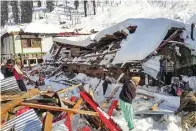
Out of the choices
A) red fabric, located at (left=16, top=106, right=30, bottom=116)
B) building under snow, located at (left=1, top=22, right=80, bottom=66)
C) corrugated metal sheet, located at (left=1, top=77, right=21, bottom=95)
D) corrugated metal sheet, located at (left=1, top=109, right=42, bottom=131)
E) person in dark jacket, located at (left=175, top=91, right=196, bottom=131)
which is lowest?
building under snow, located at (left=1, top=22, right=80, bottom=66)

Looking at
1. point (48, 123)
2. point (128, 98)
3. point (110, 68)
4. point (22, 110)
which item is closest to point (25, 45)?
point (110, 68)

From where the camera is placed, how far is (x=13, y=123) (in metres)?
6.32

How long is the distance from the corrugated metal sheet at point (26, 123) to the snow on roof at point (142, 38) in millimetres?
7368

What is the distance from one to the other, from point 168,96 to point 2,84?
5796 millimetres

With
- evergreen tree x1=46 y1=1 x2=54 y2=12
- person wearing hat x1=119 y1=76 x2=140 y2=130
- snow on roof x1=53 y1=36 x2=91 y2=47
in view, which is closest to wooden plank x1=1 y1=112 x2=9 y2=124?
person wearing hat x1=119 y1=76 x2=140 y2=130

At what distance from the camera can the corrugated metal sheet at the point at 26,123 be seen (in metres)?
6.29

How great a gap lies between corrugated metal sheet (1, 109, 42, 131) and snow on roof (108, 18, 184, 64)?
7.37m

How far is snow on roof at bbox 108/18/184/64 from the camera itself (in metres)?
13.3

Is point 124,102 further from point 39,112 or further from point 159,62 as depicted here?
point 159,62

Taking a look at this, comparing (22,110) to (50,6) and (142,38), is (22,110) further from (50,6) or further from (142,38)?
(50,6)

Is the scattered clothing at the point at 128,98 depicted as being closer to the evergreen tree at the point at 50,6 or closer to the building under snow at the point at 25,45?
the building under snow at the point at 25,45

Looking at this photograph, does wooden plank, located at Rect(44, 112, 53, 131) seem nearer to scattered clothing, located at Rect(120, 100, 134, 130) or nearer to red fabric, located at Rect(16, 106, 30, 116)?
red fabric, located at Rect(16, 106, 30, 116)

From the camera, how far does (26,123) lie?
6355 mm

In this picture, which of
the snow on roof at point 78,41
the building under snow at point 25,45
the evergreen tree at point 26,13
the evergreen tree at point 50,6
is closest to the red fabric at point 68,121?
the snow on roof at point 78,41
